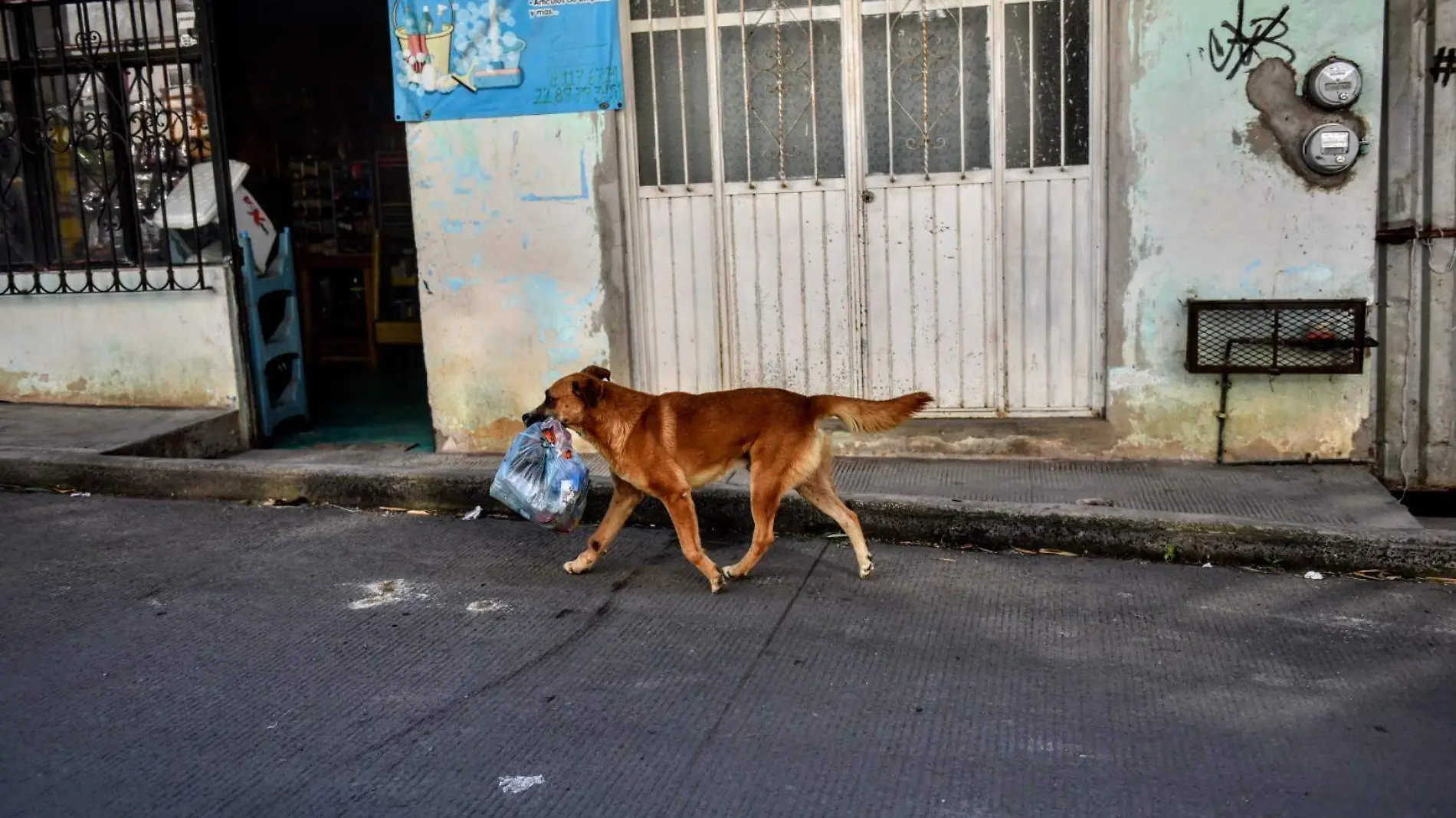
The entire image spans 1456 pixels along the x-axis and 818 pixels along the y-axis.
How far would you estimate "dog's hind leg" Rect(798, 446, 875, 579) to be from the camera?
18.4 feet

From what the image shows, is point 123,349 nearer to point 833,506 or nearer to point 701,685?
point 833,506

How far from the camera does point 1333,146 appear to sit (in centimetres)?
650

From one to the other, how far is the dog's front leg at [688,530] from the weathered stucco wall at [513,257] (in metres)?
2.40

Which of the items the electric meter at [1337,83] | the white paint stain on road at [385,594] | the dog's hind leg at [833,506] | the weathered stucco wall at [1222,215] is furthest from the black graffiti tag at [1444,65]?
the white paint stain on road at [385,594]

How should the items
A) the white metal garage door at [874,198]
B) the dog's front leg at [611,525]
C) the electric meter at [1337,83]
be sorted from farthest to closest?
1. the white metal garage door at [874,198]
2. the electric meter at [1337,83]
3. the dog's front leg at [611,525]

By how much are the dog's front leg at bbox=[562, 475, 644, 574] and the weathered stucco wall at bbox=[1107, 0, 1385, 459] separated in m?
3.02

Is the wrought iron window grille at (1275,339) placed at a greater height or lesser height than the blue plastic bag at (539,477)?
greater

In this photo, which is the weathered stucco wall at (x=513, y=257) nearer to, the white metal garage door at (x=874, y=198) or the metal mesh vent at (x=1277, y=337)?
the white metal garage door at (x=874, y=198)

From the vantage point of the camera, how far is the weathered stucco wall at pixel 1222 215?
21.6 feet

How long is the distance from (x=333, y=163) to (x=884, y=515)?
9087mm

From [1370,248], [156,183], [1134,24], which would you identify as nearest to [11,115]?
[156,183]

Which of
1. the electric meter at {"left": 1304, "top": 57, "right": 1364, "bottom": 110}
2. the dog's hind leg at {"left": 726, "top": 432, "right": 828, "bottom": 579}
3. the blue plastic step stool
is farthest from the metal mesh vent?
the blue plastic step stool

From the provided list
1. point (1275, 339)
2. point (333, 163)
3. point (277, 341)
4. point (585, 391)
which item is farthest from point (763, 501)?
point (333, 163)

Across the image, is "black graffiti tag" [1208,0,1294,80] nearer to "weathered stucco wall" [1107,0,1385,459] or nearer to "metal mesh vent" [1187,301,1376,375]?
"weathered stucco wall" [1107,0,1385,459]
